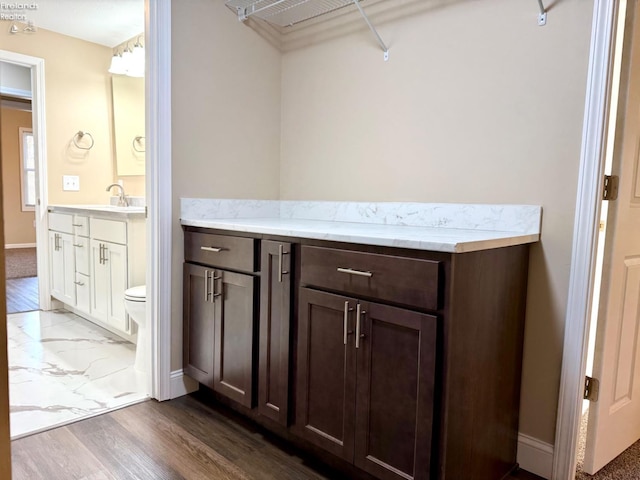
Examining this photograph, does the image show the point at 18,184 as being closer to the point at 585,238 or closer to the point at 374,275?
the point at 374,275

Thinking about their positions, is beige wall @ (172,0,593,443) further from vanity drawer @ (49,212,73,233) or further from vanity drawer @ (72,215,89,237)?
vanity drawer @ (49,212,73,233)

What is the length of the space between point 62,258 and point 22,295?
1.10m

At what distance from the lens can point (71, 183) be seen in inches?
153

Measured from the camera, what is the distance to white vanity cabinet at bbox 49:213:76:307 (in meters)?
3.52

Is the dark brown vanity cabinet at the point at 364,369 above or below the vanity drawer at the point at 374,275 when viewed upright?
below

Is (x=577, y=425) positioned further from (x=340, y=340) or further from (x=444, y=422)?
(x=340, y=340)

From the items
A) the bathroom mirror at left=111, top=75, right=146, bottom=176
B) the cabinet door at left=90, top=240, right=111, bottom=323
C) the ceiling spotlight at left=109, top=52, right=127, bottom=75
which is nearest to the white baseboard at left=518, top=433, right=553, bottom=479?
the cabinet door at left=90, top=240, right=111, bottom=323

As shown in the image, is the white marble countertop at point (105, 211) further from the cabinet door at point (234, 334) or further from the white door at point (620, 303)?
the white door at point (620, 303)

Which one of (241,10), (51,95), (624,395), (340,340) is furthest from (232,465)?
(51,95)

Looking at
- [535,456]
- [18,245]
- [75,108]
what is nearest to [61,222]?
[75,108]

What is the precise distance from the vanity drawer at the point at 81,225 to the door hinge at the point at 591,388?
3.20 metres

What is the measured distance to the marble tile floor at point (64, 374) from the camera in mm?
2076

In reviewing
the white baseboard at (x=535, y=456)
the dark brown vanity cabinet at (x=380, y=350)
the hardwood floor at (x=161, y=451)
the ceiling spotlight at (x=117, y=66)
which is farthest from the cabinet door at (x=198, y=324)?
the ceiling spotlight at (x=117, y=66)

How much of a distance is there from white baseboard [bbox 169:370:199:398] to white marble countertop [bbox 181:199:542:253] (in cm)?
77
